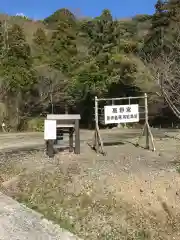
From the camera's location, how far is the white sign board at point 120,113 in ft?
A: 29.6

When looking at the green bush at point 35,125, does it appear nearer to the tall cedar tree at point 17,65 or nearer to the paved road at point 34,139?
the tall cedar tree at point 17,65

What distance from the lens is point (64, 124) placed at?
8.48 metres

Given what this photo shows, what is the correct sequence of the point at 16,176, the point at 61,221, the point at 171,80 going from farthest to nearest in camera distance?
the point at 171,80 < the point at 16,176 < the point at 61,221

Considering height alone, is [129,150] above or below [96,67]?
below

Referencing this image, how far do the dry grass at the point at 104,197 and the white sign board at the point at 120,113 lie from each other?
5.67 ft

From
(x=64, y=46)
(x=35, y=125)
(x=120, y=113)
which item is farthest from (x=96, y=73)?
(x=120, y=113)

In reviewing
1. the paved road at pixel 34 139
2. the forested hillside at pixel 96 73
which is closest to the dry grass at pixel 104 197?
the paved road at pixel 34 139

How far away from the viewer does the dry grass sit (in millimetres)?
5137

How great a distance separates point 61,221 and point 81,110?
16.4 metres

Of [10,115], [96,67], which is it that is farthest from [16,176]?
[96,67]

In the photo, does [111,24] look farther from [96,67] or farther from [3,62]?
[3,62]

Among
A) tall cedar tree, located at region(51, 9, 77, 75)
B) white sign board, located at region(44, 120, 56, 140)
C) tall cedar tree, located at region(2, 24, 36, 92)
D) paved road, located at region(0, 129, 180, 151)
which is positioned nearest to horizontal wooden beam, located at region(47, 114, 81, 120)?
white sign board, located at region(44, 120, 56, 140)

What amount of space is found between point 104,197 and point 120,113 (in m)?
3.68

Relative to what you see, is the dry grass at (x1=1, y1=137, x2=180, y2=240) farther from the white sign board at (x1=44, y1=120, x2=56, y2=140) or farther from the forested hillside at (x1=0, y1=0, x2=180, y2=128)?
the forested hillside at (x1=0, y1=0, x2=180, y2=128)
